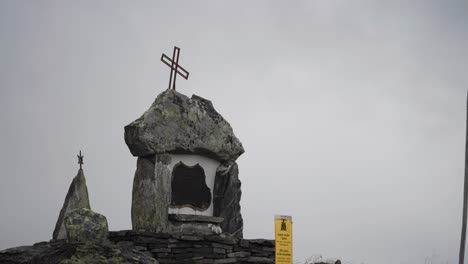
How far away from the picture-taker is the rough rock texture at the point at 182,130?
13.8 metres

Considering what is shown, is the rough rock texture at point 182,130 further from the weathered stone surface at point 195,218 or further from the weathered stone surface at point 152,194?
the weathered stone surface at point 195,218

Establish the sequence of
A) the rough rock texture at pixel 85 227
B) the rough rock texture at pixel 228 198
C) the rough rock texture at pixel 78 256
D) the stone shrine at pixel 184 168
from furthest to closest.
→ 1. the rough rock texture at pixel 228 198
2. the stone shrine at pixel 184 168
3. the rough rock texture at pixel 85 227
4. the rough rock texture at pixel 78 256

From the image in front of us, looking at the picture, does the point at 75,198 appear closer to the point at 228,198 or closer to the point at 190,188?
the point at 190,188

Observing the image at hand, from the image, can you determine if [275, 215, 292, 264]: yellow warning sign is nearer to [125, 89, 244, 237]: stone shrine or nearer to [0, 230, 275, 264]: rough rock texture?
[0, 230, 275, 264]: rough rock texture

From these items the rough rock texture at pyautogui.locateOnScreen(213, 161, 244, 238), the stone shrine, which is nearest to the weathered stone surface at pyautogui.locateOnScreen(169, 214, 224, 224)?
the stone shrine

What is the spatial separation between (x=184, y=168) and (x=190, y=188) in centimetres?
53

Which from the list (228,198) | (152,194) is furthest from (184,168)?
(228,198)

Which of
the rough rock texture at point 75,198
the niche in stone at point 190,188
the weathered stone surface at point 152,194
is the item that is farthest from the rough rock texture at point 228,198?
the rough rock texture at point 75,198

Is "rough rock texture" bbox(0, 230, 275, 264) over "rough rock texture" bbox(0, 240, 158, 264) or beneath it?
over

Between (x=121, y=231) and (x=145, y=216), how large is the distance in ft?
2.33

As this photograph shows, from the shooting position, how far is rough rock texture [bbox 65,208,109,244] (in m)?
9.78

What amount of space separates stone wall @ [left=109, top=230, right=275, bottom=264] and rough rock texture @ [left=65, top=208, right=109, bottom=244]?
254 centimetres

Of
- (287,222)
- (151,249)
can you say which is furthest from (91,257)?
(151,249)

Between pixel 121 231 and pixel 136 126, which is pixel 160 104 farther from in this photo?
pixel 121 231
